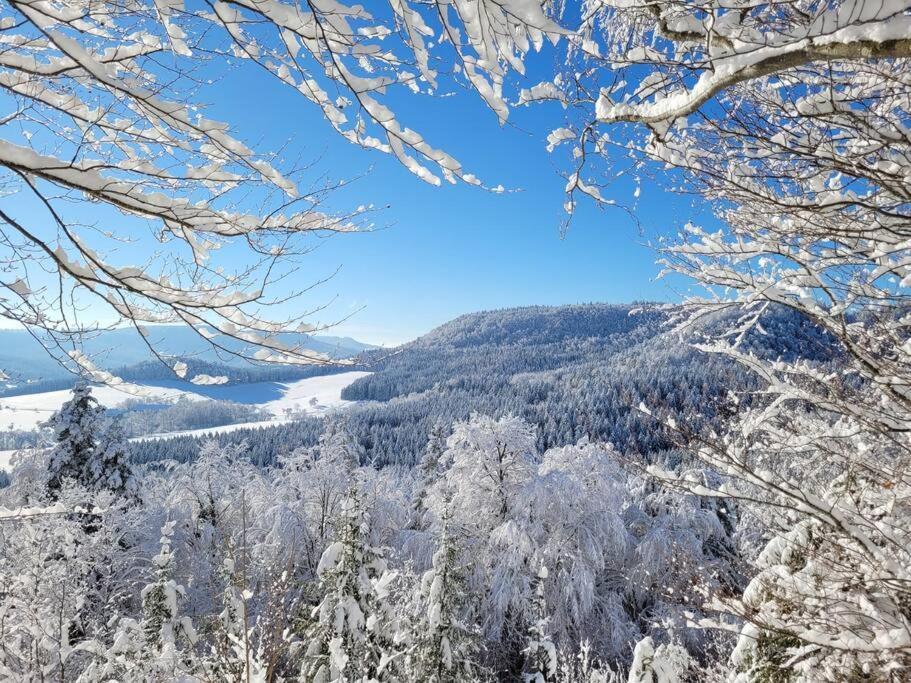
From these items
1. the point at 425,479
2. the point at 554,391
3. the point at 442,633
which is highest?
the point at 442,633

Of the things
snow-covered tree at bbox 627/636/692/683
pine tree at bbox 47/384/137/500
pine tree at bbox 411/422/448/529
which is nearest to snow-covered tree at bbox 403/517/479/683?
snow-covered tree at bbox 627/636/692/683

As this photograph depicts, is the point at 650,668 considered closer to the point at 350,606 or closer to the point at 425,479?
the point at 350,606

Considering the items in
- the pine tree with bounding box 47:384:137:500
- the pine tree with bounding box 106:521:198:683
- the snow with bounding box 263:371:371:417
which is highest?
the pine tree with bounding box 47:384:137:500

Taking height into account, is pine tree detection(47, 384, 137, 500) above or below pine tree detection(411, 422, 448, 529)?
above

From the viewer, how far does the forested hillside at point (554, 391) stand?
375cm

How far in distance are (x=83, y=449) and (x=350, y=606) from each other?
10.9 meters

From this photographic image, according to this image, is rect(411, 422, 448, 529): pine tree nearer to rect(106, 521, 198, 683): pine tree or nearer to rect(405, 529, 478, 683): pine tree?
rect(405, 529, 478, 683): pine tree

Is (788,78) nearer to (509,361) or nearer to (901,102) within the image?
(901,102)

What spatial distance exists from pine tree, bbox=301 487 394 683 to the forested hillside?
3930mm

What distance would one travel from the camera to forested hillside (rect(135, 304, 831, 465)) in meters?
3.75

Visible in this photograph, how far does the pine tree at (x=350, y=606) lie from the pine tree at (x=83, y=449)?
9.46m

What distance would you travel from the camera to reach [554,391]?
7850cm

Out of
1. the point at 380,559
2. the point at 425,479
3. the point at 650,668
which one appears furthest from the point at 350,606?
the point at 425,479

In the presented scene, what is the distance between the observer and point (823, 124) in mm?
2424
